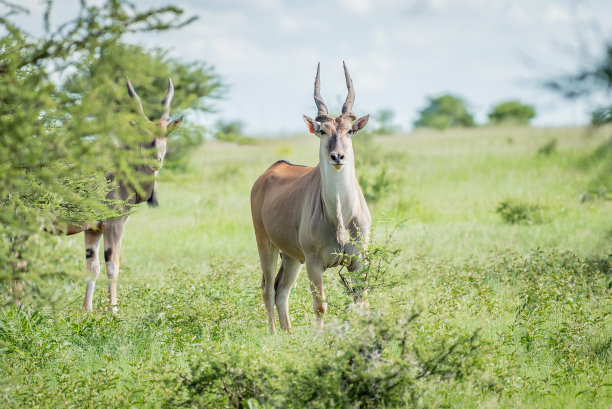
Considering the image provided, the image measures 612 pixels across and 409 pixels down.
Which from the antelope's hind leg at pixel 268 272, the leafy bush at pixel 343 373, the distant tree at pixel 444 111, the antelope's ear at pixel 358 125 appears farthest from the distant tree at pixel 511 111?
the leafy bush at pixel 343 373

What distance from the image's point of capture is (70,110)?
12.5 ft

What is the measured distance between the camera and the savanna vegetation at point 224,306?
4.01 meters

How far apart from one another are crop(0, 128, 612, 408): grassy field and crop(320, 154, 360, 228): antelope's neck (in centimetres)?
40

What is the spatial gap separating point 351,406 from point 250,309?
3431 millimetres

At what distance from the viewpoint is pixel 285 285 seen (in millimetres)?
7176

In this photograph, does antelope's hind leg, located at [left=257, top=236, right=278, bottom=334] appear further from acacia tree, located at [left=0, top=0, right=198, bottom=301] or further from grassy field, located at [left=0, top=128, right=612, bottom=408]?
acacia tree, located at [left=0, top=0, right=198, bottom=301]

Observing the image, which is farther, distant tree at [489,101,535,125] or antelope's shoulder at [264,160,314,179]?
distant tree at [489,101,535,125]

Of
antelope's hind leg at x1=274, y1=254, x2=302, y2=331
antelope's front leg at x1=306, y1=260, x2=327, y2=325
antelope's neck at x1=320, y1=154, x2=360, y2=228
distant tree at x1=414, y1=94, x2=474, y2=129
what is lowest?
distant tree at x1=414, y1=94, x2=474, y2=129

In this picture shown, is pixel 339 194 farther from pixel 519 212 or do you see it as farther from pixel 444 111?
pixel 444 111

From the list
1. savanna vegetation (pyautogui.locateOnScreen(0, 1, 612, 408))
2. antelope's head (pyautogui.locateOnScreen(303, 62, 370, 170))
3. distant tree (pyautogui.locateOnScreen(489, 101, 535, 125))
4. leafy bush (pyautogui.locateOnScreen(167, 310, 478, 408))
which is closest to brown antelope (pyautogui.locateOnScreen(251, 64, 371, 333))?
antelope's head (pyautogui.locateOnScreen(303, 62, 370, 170))

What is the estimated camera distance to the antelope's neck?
239 inches

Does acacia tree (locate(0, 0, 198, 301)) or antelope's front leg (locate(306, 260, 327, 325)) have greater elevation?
acacia tree (locate(0, 0, 198, 301))

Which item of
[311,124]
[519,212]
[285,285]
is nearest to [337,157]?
[311,124]

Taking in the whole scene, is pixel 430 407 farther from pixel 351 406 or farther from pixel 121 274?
pixel 121 274
